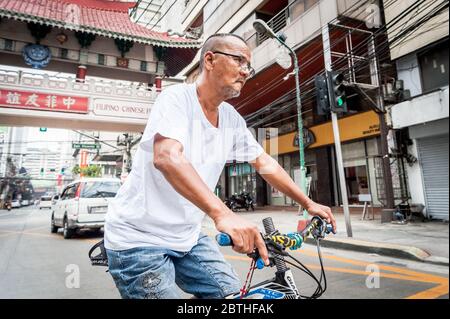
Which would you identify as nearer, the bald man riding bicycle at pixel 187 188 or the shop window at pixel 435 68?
the shop window at pixel 435 68

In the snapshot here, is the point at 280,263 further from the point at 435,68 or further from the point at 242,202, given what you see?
the point at 242,202

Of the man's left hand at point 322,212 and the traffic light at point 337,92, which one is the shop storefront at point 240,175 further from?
the traffic light at point 337,92

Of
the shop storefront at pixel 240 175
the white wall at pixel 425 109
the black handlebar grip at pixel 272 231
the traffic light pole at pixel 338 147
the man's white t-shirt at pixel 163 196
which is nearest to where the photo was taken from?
the white wall at pixel 425 109

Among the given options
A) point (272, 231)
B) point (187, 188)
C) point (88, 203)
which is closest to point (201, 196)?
point (187, 188)

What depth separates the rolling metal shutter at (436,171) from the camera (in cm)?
33

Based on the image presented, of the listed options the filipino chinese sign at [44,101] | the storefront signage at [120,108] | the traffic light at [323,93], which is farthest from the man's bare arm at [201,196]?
the filipino chinese sign at [44,101]

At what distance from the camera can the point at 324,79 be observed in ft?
4.48

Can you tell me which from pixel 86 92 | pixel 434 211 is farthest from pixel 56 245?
pixel 434 211

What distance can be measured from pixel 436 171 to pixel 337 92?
100 centimetres

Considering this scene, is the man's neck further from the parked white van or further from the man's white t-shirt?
the parked white van

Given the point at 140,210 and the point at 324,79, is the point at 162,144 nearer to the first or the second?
the point at 140,210

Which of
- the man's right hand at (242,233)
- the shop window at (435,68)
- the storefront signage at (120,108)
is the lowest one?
the man's right hand at (242,233)

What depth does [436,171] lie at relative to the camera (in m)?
0.35
